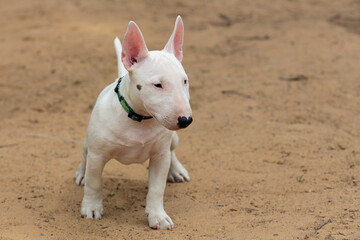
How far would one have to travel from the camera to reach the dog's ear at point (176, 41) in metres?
3.68

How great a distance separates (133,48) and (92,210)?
141 centimetres

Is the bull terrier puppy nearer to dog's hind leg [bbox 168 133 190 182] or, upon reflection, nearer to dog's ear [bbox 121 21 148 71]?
dog's ear [bbox 121 21 148 71]

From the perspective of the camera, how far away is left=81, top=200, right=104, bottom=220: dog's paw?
408 cm

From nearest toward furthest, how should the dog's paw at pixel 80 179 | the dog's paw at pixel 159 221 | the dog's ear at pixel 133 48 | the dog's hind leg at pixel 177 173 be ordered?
the dog's ear at pixel 133 48 < the dog's paw at pixel 159 221 < the dog's paw at pixel 80 179 < the dog's hind leg at pixel 177 173

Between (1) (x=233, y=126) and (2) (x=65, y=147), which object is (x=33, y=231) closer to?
(2) (x=65, y=147)

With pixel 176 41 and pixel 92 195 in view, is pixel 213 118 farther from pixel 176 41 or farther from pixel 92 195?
pixel 176 41

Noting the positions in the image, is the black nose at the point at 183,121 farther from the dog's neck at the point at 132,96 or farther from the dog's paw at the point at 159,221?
the dog's paw at the point at 159,221

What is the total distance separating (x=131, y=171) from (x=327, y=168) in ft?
6.29

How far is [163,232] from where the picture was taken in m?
3.82

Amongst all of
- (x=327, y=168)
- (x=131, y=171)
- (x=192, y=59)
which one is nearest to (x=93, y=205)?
(x=131, y=171)

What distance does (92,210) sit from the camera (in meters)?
4.10

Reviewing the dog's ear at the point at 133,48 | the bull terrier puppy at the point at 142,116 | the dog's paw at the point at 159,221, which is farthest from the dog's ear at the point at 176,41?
the dog's paw at the point at 159,221

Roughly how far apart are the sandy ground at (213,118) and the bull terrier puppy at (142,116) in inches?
11.1

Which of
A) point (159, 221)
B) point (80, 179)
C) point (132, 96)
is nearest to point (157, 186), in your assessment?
point (159, 221)
